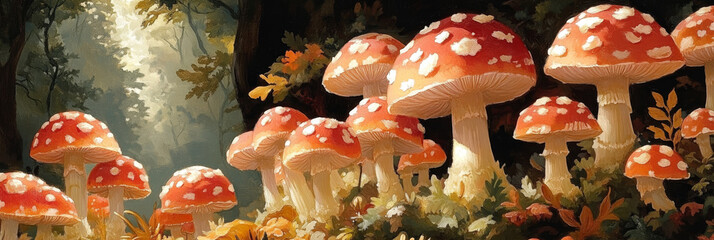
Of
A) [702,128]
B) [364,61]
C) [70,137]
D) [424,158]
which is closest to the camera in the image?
[702,128]

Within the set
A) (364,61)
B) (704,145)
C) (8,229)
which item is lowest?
(704,145)

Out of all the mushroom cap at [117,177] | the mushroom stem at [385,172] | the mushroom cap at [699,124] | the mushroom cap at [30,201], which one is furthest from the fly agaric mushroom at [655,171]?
the mushroom cap at [117,177]

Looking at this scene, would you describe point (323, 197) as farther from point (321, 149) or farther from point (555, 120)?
point (555, 120)

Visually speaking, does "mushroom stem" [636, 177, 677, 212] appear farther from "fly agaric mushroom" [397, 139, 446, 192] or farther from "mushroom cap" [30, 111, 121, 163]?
"mushroom cap" [30, 111, 121, 163]

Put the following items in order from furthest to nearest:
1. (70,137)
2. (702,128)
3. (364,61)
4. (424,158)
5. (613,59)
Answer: (70,137) → (424,158) → (364,61) → (702,128) → (613,59)

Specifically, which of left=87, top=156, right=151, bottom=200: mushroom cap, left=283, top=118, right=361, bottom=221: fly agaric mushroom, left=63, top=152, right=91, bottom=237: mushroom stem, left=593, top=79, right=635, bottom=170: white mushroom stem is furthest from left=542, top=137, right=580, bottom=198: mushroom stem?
left=63, top=152, right=91, bottom=237: mushroom stem

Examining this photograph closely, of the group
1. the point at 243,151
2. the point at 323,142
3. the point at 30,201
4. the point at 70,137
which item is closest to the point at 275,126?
the point at 243,151

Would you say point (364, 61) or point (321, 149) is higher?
point (364, 61)
